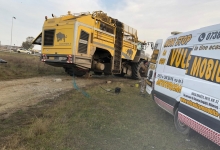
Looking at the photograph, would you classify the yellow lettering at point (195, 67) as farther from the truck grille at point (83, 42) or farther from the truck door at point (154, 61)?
the truck grille at point (83, 42)

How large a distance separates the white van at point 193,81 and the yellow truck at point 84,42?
5.65m

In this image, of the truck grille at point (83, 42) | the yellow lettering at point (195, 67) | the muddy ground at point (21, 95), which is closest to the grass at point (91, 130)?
the muddy ground at point (21, 95)

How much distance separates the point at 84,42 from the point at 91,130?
7166 millimetres

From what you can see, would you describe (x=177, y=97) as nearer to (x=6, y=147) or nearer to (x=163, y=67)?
(x=163, y=67)

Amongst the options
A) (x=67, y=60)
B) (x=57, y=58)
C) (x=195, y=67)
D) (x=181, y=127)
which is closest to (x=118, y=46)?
(x=67, y=60)

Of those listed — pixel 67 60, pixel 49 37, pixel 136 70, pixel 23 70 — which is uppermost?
pixel 49 37

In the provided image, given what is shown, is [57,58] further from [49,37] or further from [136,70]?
[136,70]

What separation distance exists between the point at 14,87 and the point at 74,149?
599cm

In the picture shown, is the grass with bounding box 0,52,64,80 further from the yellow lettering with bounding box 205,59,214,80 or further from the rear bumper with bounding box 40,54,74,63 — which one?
the yellow lettering with bounding box 205,59,214,80

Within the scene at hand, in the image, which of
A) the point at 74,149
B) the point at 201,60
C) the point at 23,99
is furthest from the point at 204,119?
the point at 23,99

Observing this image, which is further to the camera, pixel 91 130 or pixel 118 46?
pixel 118 46

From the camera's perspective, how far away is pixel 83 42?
11062 millimetres

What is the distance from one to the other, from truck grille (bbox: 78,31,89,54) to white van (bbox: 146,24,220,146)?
5.62m

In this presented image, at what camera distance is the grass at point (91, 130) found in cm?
389
